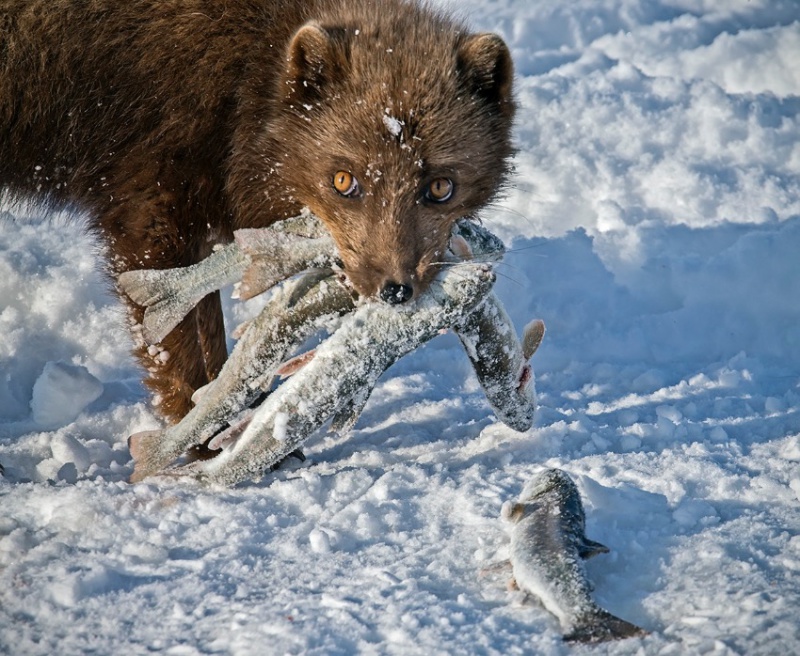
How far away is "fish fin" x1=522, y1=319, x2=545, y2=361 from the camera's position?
165 inches

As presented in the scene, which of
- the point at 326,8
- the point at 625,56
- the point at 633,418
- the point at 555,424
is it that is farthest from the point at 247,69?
the point at 625,56

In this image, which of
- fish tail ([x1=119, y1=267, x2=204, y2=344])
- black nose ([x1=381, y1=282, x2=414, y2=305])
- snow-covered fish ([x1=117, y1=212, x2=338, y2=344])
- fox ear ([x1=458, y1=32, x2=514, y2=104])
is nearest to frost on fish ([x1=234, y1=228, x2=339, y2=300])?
snow-covered fish ([x1=117, y1=212, x2=338, y2=344])

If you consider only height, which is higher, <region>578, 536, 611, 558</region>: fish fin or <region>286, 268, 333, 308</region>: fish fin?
<region>286, 268, 333, 308</region>: fish fin

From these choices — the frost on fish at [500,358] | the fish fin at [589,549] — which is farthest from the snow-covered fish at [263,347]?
the fish fin at [589,549]

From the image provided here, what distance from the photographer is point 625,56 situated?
30.3ft

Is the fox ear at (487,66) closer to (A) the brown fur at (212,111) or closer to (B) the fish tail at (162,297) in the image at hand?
(A) the brown fur at (212,111)

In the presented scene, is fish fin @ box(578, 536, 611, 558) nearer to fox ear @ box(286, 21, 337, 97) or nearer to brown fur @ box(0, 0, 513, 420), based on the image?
brown fur @ box(0, 0, 513, 420)

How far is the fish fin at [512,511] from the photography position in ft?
12.1

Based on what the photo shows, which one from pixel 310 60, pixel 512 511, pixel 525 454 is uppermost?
pixel 310 60

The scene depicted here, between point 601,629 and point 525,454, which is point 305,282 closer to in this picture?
point 525,454

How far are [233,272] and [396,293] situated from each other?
652 mm

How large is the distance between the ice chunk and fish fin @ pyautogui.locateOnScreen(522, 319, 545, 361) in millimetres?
2284

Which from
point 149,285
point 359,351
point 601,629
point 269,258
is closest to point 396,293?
point 359,351

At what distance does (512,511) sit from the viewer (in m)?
3.69
